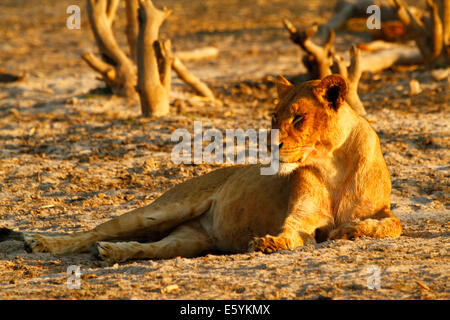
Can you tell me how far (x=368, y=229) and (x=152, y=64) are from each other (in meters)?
5.52

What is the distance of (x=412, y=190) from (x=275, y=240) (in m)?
2.75

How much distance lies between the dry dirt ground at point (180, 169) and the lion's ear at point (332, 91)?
94cm

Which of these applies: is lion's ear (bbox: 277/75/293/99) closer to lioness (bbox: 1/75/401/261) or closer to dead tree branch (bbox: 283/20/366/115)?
lioness (bbox: 1/75/401/261)

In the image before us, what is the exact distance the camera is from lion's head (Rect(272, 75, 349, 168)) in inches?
195

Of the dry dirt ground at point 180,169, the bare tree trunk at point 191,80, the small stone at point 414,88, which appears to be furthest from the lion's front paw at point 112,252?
the small stone at point 414,88

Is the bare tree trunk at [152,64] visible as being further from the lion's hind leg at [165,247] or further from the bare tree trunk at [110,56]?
the lion's hind leg at [165,247]

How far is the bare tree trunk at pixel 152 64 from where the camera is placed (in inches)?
391

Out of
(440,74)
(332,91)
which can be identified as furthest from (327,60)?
(332,91)

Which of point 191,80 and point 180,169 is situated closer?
point 180,169

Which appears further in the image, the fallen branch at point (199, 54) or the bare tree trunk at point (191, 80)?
the fallen branch at point (199, 54)

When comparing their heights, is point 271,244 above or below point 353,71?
below

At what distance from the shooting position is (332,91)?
499cm

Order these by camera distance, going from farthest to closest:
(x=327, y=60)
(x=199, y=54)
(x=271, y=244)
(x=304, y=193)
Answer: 1. (x=199, y=54)
2. (x=327, y=60)
3. (x=304, y=193)
4. (x=271, y=244)

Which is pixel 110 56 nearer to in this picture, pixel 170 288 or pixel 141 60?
pixel 141 60
